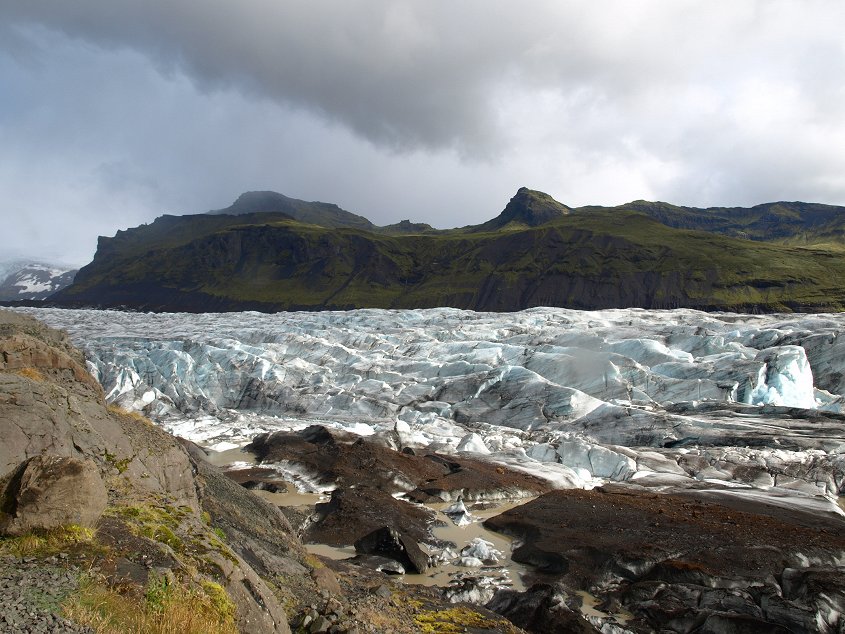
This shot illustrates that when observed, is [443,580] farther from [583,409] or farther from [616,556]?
[583,409]

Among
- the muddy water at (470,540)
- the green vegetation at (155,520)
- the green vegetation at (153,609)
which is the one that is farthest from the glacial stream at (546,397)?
the green vegetation at (153,609)

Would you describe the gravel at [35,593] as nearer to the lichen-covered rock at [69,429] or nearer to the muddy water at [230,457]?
the lichen-covered rock at [69,429]

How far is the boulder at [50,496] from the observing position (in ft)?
23.0

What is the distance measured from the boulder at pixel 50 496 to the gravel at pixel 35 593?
613 mm

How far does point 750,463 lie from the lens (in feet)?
109

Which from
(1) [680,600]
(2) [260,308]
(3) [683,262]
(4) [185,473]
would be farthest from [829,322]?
(2) [260,308]

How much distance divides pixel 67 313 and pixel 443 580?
128m

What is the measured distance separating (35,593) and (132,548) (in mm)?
1694

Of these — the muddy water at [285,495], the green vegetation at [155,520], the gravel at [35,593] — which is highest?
the gravel at [35,593]

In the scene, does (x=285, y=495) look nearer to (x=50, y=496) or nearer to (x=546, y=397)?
(x=50, y=496)

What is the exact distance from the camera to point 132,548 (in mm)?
7547

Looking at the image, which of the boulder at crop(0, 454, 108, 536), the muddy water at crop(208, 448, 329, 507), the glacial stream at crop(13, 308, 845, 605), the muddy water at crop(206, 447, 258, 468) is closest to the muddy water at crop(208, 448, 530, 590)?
the muddy water at crop(208, 448, 329, 507)

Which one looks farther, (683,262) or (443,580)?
(683,262)

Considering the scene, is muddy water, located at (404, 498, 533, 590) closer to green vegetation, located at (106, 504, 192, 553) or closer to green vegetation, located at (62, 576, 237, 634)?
→ green vegetation, located at (106, 504, 192, 553)
